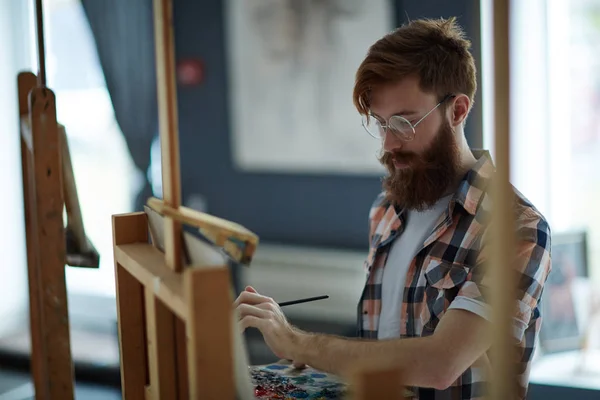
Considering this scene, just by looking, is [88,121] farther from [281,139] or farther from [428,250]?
[428,250]

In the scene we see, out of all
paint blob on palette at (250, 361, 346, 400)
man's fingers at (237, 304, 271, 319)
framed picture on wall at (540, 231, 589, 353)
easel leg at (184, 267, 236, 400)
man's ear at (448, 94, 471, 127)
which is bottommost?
framed picture on wall at (540, 231, 589, 353)

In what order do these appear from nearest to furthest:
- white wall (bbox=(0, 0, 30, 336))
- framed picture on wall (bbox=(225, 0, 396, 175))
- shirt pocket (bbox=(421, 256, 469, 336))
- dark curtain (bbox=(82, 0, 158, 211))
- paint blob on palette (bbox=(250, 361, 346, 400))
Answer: paint blob on palette (bbox=(250, 361, 346, 400)) → shirt pocket (bbox=(421, 256, 469, 336)) → framed picture on wall (bbox=(225, 0, 396, 175)) → dark curtain (bbox=(82, 0, 158, 211)) → white wall (bbox=(0, 0, 30, 336))

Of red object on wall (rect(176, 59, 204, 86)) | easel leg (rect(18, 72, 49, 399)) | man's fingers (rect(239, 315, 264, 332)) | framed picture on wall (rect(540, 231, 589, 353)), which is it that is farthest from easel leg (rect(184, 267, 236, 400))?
red object on wall (rect(176, 59, 204, 86))

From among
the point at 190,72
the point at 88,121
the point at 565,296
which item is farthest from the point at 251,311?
the point at 88,121

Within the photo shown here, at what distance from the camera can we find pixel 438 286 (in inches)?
63.5

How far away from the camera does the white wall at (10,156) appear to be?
13.0ft

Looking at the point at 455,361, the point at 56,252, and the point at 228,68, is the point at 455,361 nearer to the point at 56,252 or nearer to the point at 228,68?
the point at 56,252

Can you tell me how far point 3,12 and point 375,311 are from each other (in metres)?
2.99

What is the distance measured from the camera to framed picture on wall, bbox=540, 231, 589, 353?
2770 millimetres

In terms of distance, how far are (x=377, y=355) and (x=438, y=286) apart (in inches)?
9.5

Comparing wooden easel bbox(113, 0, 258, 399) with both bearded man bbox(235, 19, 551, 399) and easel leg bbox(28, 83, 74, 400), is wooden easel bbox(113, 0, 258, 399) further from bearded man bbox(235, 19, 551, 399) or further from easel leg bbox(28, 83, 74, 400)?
bearded man bbox(235, 19, 551, 399)

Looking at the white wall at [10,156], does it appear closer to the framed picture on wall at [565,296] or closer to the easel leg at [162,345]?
the framed picture on wall at [565,296]

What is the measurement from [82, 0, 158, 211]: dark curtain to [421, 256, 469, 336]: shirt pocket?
2.48m

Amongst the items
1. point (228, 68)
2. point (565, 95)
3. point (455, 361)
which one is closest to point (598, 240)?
point (565, 95)
